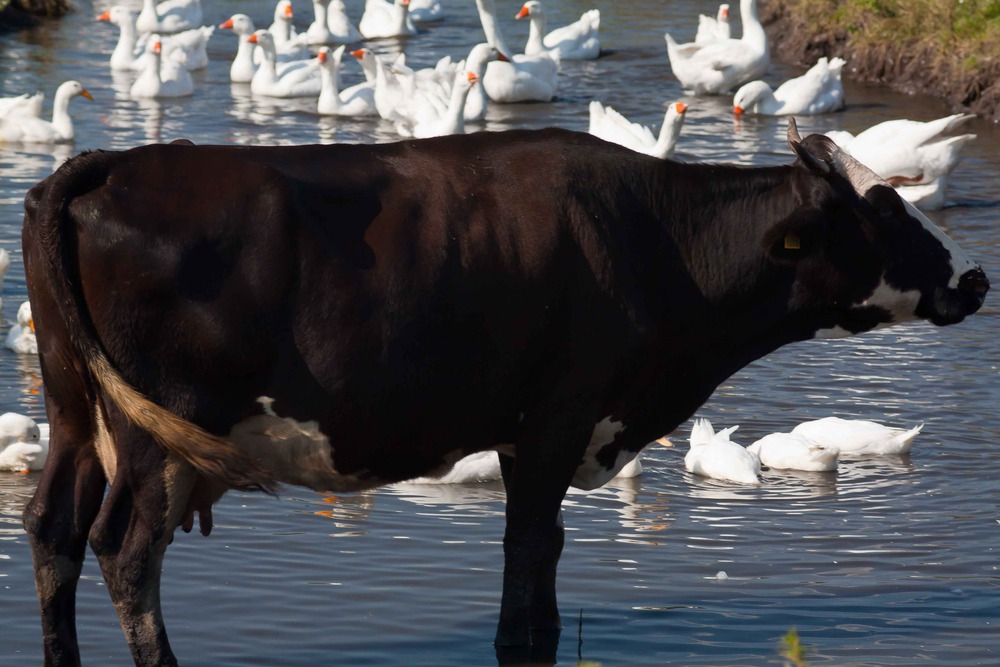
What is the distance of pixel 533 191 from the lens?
6.16 m

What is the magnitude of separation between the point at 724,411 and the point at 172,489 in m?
5.09

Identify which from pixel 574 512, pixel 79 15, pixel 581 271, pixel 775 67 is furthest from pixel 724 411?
pixel 79 15

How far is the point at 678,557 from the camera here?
25.1 feet

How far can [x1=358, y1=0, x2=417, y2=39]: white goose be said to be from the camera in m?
26.6

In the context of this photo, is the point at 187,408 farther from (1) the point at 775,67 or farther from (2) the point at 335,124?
(1) the point at 775,67

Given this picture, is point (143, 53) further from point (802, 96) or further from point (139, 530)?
point (139, 530)

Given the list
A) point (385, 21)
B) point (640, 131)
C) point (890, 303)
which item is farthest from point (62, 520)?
point (385, 21)

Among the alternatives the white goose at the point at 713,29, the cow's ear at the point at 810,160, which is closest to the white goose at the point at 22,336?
the cow's ear at the point at 810,160

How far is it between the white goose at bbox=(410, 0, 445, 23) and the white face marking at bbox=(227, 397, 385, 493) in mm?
22632

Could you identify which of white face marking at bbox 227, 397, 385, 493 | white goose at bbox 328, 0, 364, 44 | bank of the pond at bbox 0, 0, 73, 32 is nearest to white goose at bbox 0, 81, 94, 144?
bank of the pond at bbox 0, 0, 73, 32

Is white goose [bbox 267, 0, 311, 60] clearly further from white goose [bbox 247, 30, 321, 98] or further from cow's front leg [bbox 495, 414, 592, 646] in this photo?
cow's front leg [bbox 495, 414, 592, 646]

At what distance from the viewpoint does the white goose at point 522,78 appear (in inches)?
834

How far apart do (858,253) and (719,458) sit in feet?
7.86

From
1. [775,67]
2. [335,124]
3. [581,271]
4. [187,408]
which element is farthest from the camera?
[775,67]
